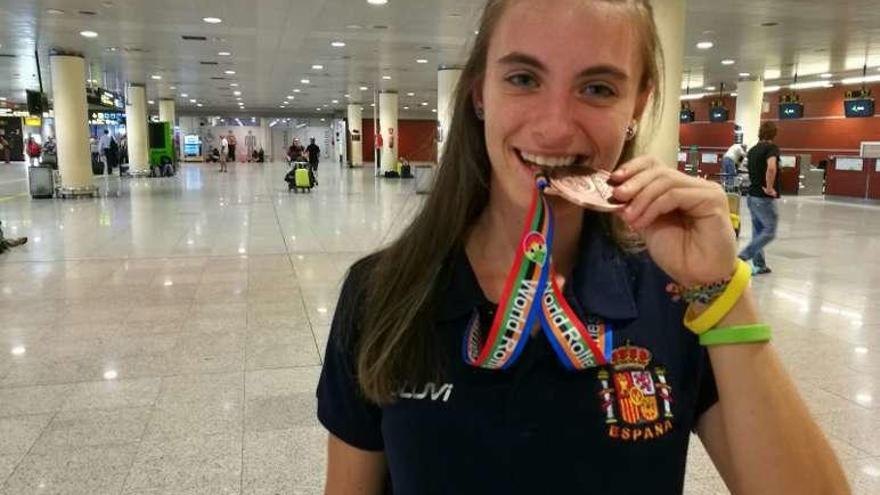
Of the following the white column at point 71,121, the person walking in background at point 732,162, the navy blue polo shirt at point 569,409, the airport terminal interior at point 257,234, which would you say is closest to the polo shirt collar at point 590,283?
the navy blue polo shirt at point 569,409

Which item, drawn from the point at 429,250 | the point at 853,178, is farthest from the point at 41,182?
the point at 853,178

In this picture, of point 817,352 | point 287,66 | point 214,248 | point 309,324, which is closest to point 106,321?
point 309,324

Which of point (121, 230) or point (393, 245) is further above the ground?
point (393, 245)

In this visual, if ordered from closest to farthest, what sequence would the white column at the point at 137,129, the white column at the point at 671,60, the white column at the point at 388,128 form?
the white column at the point at 671,60
the white column at the point at 137,129
the white column at the point at 388,128

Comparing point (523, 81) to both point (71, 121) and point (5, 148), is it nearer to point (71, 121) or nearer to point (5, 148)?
point (71, 121)

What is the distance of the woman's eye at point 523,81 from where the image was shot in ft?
3.33

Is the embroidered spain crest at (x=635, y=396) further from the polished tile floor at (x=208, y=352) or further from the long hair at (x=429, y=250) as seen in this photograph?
the polished tile floor at (x=208, y=352)

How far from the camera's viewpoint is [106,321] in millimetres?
5891

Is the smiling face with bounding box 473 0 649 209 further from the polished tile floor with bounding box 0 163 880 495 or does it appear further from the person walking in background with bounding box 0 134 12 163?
the person walking in background with bounding box 0 134 12 163

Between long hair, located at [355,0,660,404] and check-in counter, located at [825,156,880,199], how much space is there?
2230 centimetres

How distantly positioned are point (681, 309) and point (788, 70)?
75.8ft

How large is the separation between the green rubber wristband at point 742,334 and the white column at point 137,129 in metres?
30.4

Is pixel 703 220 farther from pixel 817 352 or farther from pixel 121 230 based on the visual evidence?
pixel 121 230

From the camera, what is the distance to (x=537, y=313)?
3.25 ft
